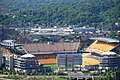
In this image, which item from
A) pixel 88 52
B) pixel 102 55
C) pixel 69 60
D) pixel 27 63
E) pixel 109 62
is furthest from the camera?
pixel 88 52

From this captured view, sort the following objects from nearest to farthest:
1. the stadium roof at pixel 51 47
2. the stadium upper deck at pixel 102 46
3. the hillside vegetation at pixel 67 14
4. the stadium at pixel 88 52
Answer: the stadium at pixel 88 52, the stadium roof at pixel 51 47, the stadium upper deck at pixel 102 46, the hillside vegetation at pixel 67 14

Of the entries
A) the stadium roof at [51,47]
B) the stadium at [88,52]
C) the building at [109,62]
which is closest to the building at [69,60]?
the stadium at [88,52]

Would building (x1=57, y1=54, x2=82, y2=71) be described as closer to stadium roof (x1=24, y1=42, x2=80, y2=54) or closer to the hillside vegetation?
stadium roof (x1=24, y1=42, x2=80, y2=54)

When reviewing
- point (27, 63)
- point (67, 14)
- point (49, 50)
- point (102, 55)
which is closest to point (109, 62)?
point (102, 55)

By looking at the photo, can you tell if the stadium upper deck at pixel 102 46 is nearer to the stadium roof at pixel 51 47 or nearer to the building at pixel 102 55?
the building at pixel 102 55

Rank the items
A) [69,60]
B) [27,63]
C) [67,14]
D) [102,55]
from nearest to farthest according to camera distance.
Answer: [27,63]
[69,60]
[102,55]
[67,14]

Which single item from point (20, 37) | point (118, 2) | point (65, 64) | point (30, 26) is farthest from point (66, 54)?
point (118, 2)

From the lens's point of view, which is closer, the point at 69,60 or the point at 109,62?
the point at 109,62

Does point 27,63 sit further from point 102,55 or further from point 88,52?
point 88,52

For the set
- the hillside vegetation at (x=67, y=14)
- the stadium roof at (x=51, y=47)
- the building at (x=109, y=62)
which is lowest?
the building at (x=109, y=62)
